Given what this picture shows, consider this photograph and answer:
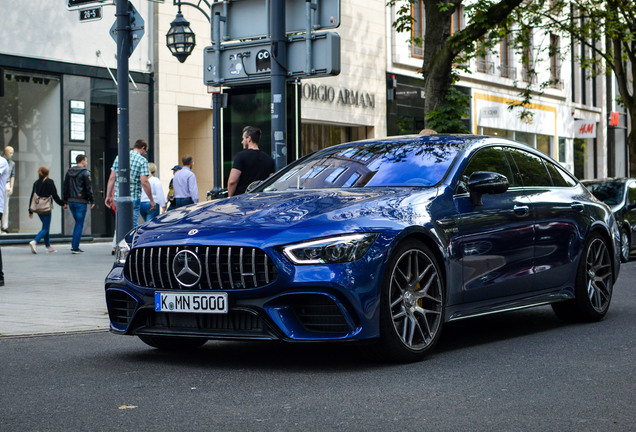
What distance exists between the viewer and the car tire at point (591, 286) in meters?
8.73

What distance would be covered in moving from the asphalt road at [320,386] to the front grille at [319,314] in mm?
266

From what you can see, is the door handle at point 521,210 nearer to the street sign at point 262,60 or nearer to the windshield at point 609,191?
the street sign at point 262,60

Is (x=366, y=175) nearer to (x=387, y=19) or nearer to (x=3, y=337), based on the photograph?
(x=3, y=337)

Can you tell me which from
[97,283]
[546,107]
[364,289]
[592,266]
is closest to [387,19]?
[546,107]

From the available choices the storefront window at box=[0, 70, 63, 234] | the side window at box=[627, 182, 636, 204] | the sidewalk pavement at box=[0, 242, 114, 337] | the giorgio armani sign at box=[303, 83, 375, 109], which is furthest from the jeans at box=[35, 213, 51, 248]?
the giorgio armani sign at box=[303, 83, 375, 109]

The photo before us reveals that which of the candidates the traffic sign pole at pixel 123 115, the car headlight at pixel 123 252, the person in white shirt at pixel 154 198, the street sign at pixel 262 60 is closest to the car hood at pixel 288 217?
the car headlight at pixel 123 252

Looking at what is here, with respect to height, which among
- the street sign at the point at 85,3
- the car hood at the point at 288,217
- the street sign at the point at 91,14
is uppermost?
the street sign at the point at 85,3

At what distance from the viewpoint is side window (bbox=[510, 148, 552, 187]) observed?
8422mm

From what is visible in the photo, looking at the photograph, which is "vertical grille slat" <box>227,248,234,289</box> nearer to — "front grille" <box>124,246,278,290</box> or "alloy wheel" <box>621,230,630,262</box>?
"front grille" <box>124,246,278,290</box>

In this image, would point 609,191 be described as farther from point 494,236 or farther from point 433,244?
point 433,244

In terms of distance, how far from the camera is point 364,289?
6.25 metres

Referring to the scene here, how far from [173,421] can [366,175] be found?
3033 millimetres

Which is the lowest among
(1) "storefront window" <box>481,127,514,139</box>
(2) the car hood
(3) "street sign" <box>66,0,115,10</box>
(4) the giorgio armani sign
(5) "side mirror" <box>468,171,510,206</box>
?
(2) the car hood

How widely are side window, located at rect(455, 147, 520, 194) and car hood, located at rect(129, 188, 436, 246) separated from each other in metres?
0.41
